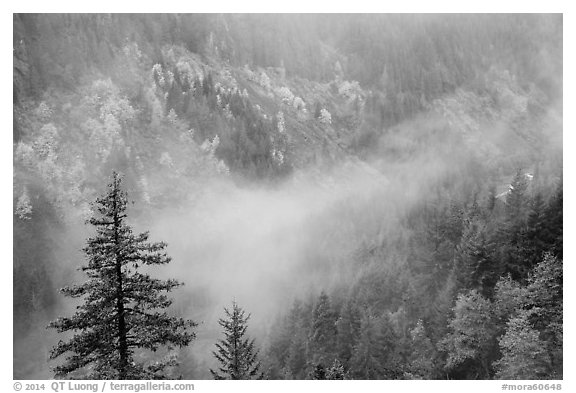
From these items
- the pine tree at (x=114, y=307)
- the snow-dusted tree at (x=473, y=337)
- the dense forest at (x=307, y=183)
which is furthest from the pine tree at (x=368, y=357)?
the pine tree at (x=114, y=307)

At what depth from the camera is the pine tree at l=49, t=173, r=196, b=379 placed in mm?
13781

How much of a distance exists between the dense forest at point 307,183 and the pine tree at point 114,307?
14.5 inches

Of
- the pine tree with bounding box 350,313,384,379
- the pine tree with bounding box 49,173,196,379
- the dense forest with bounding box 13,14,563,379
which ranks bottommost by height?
the pine tree with bounding box 350,313,384,379

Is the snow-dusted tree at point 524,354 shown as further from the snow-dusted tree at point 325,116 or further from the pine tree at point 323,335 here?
the snow-dusted tree at point 325,116

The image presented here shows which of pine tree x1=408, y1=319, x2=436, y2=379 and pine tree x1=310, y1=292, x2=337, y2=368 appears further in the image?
pine tree x1=310, y1=292, x2=337, y2=368

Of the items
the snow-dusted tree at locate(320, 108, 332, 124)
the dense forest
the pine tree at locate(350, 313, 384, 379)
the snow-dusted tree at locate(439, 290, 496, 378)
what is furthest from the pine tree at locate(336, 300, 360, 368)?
the snow-dusted tree at locate(320, 108, 332, 124)

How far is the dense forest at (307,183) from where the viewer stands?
43.1 m

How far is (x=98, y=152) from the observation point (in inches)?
2864

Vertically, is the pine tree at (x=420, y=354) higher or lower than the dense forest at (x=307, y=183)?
lower

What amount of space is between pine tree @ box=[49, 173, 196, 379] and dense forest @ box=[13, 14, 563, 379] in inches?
14.5

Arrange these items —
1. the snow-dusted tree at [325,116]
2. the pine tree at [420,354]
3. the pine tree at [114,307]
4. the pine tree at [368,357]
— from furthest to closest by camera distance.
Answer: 1. the snow-dusted tree at [325,116]
2. the pine tree at [368,357]
3. the pine tree at [420,354]
4. the pine tree at [114,307]

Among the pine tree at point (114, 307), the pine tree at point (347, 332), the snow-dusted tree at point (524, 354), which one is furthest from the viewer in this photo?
the pine tree at point (347, 332)

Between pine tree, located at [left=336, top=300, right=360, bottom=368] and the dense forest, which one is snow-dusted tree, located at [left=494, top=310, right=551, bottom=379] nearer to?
the dense forest
